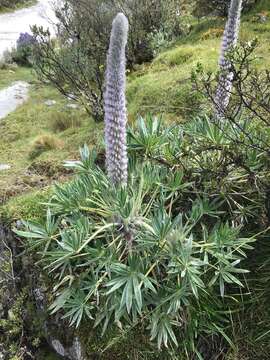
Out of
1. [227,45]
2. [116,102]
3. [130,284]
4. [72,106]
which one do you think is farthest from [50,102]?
[130,284]

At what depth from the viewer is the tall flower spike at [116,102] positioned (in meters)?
3.23

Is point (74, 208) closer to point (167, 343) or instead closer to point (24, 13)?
point (167, 343)

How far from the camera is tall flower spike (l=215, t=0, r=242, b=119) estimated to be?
4223 mm

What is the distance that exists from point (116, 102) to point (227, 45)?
1.50 meters

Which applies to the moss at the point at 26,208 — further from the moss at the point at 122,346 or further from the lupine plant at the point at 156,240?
the moss at the point at 122,346

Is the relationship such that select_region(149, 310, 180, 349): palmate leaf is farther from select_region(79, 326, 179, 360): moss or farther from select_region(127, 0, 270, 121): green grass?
select_region(127, 0, 270, 121): green grass

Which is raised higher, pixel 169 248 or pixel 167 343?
pixel 169 248

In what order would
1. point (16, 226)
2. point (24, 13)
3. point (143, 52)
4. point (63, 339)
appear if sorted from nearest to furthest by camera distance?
point (63, 339)
point (16, 226)
point (143, 52)
point (24, 13)

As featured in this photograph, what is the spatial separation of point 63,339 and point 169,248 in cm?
146

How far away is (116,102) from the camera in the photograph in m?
3.50

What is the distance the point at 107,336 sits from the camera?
4023 millimetres

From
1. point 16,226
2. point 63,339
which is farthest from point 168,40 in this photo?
point 63,339

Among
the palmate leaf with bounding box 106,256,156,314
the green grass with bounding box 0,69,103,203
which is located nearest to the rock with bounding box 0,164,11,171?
the green grass with bounding box 0,69,103,203

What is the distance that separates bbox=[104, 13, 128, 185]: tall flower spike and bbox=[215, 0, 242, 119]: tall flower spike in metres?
0.92
